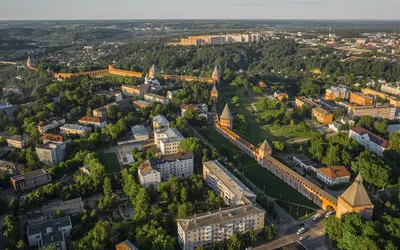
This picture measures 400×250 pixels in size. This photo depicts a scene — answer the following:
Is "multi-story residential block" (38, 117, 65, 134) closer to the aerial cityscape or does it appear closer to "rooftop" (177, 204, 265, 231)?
the aerial cityscape

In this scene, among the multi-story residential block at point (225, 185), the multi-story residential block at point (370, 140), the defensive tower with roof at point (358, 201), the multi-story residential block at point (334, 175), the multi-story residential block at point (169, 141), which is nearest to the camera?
the defensive tower with roof at point (358, 201)

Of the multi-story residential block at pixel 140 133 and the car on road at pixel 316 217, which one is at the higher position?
the multi-story residential block at pixel 140 133

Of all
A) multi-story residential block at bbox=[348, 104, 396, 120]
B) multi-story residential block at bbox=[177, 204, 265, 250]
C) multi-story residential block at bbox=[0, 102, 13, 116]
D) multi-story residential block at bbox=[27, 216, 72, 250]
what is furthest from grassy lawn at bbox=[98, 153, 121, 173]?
multi-story residential block at bbox=[348, 104, 396, 120]

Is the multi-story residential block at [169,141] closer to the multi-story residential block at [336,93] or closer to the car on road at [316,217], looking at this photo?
the car on road at [316,217]

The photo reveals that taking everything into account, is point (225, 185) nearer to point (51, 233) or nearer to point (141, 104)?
point (51, 233)

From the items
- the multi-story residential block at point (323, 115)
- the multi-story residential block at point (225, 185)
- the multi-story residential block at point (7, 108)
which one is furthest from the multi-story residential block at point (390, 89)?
the multi-story residential block at point (7, 108)

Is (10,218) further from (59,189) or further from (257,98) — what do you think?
(257,98)

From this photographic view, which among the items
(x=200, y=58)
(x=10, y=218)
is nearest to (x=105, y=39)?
(x=200, y=58)
